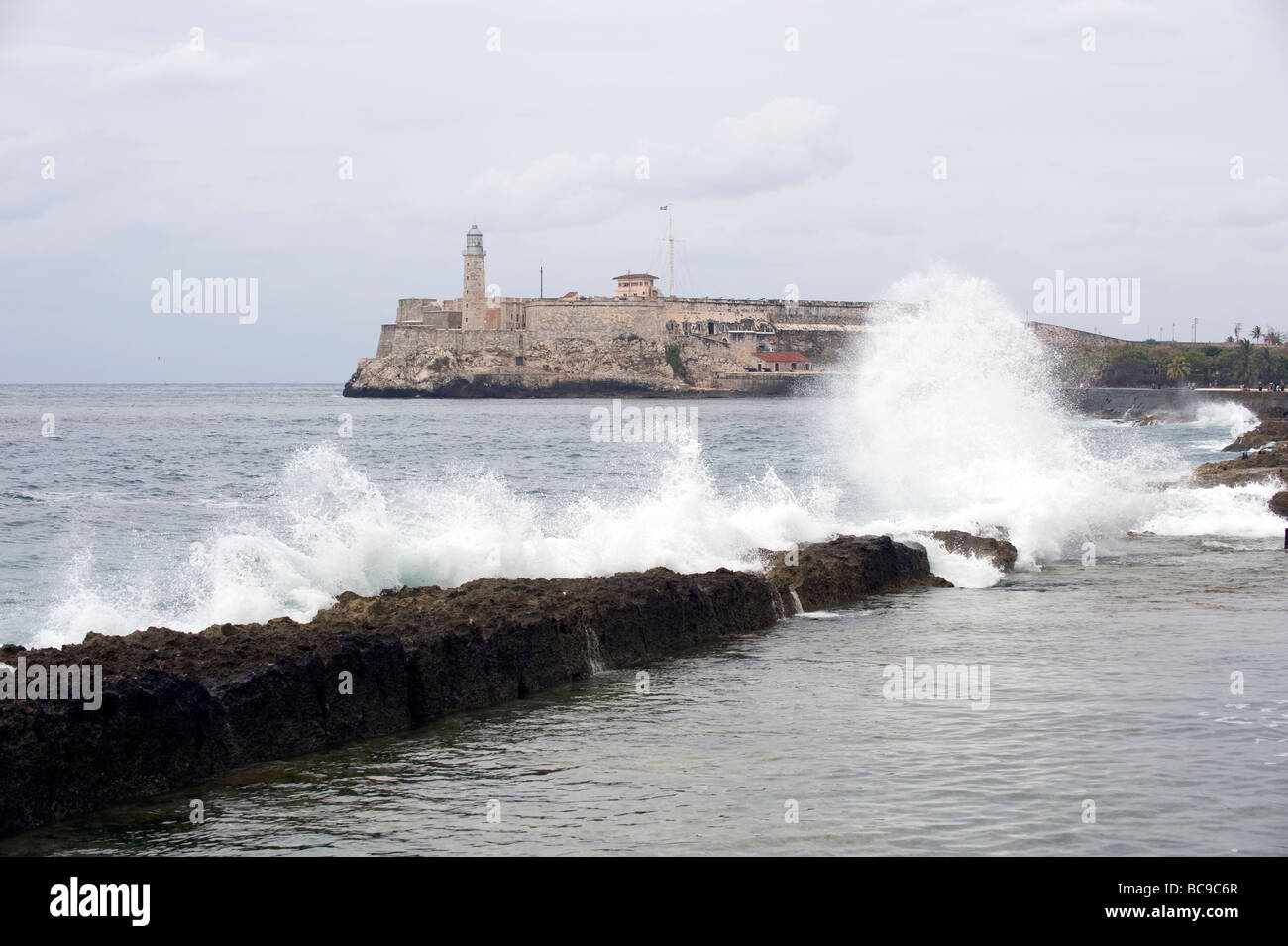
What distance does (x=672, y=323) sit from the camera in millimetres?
101562

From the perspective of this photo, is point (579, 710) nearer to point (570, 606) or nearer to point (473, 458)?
point (570, 606)

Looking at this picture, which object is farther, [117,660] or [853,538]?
[853,538]

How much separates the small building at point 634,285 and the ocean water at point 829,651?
8154cm

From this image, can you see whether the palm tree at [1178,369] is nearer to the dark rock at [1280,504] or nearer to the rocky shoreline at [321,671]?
the dark rock at [1280,504]

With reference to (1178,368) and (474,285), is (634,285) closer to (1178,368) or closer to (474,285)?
(474,285)

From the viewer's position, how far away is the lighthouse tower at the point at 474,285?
89375 millimetres

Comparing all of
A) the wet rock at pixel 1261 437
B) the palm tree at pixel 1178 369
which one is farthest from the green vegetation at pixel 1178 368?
the wet rock at pixel 1261 437

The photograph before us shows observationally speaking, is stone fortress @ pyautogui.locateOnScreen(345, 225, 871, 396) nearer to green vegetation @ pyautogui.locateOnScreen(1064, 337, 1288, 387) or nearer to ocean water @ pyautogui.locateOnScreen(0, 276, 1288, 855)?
green vegetation @ pyautogui.locateOnScreen(1064, 337, 1288, 387)

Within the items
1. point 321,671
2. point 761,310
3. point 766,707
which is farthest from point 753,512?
point 761,310

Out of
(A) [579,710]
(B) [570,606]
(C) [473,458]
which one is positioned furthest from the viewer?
(C) [473,458]

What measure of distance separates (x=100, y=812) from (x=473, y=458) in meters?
29.5

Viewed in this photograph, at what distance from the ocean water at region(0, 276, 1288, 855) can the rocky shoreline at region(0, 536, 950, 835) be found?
0.59ft

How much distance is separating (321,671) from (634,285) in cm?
10163
